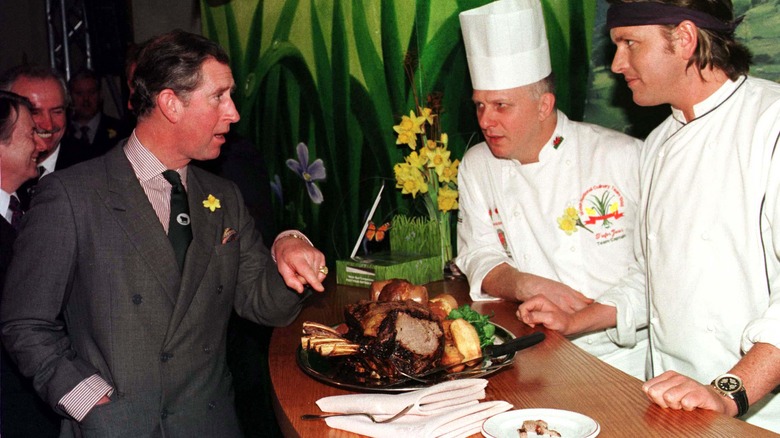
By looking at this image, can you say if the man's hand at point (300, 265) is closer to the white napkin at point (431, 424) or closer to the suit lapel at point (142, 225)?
the suit lapel at point (142, 225)

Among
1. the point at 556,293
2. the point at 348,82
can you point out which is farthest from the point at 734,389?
the point at 348,82

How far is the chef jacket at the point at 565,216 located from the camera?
3.03 metres

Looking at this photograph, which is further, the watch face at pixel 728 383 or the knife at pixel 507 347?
the knife at pixel 507 347

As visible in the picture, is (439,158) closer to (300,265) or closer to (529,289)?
(529,289)

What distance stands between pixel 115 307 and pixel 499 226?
4.97 feet

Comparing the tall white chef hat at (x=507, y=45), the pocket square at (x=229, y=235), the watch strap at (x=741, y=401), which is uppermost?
the tall white chef hat at (x=507, y=45)

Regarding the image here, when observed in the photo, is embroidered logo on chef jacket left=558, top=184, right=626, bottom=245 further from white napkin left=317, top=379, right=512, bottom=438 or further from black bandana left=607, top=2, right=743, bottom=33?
white napkin left=317, top=379, right=512, bottom=438

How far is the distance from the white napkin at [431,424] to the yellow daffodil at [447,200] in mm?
1834

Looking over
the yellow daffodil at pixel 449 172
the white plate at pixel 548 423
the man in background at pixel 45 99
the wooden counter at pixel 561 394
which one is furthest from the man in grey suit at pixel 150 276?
the man in background at pixel 45 99

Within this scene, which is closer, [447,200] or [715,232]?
[715,232]

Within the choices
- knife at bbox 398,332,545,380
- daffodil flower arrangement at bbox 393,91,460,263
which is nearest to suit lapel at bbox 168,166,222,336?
knife at bbox 398,332,545,380

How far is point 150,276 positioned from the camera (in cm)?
241

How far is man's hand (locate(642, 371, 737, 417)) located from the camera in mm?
1745

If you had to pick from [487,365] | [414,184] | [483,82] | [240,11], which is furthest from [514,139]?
[240,11]
